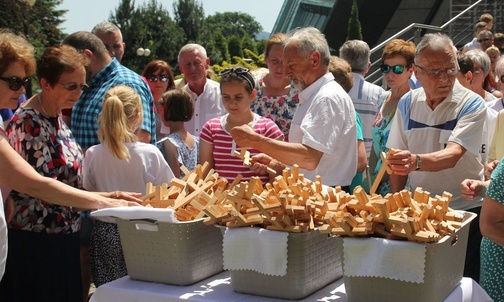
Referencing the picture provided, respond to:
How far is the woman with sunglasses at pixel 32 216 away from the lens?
3.24 meters

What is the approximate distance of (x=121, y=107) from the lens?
3.77 metres

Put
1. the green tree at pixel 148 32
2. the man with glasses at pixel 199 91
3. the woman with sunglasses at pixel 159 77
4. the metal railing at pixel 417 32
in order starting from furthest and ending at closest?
the green tree at pixel 148 32 → the metal railing at pixel 417 32 → the woman with sunglasses at pixel 159 77 → the man with glasses at pixel 199 91

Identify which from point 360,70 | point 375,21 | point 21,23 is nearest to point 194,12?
point 375,21

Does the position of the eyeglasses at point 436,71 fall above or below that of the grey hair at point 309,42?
below

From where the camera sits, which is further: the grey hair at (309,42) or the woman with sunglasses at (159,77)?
the woman with sunglasses at (159,77)

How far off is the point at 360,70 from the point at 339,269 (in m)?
2.99

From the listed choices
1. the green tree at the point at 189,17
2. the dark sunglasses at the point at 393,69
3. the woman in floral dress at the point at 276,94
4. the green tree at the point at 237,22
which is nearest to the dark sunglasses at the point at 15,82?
the woman in floral dress at the point at 276,94

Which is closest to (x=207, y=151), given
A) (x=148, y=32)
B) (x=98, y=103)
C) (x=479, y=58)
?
(x=98, y=103)

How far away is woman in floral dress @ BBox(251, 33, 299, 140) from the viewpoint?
504 centimetres

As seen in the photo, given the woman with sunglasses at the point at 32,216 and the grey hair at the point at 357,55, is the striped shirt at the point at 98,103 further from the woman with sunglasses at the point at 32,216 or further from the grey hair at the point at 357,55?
the grey hair at the point at 357,55

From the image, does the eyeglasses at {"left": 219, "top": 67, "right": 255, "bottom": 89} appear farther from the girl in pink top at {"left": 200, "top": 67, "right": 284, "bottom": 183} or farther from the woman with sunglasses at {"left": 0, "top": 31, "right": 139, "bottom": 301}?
the woman with sunglasses at {"left": 0, "top": 31, "right": 139, "bottom": 301}

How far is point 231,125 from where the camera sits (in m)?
4.13

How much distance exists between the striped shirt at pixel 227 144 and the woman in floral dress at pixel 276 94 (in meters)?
0.91

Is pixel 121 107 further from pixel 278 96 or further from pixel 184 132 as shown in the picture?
pixel 278 96
